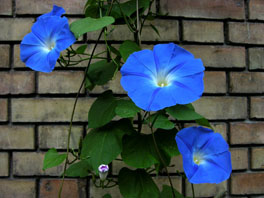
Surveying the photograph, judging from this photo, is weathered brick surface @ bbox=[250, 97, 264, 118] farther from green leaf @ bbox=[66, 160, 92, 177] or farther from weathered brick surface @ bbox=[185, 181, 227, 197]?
green leaf @ bbox=[66, 160, 92, 177]

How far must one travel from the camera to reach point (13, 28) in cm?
101

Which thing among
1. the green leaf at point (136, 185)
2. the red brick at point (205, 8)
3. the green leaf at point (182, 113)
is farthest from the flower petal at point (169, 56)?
the red brick at point (205, 8)

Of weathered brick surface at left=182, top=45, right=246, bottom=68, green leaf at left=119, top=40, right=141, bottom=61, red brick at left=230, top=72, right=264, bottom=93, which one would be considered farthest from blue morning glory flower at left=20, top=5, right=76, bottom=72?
red brick at left=230, top=72, right=264, bottom=93

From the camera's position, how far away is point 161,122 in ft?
2.14

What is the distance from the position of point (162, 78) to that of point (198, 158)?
0.24 metres

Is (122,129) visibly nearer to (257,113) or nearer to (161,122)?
(161,122)

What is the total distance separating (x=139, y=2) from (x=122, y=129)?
1.29 feet

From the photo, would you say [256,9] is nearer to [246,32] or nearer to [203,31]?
[246,32]

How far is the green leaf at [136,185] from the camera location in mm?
732

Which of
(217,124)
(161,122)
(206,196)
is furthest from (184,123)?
(161,122)

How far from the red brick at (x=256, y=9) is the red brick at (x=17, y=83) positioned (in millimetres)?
910

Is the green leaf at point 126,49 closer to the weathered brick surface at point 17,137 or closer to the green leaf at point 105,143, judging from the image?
the green leaf at point 105,143

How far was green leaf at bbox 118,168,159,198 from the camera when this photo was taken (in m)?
0.73

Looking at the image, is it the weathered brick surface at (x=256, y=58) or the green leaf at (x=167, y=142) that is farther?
the weathered brick surface at (x=256, y=58)
